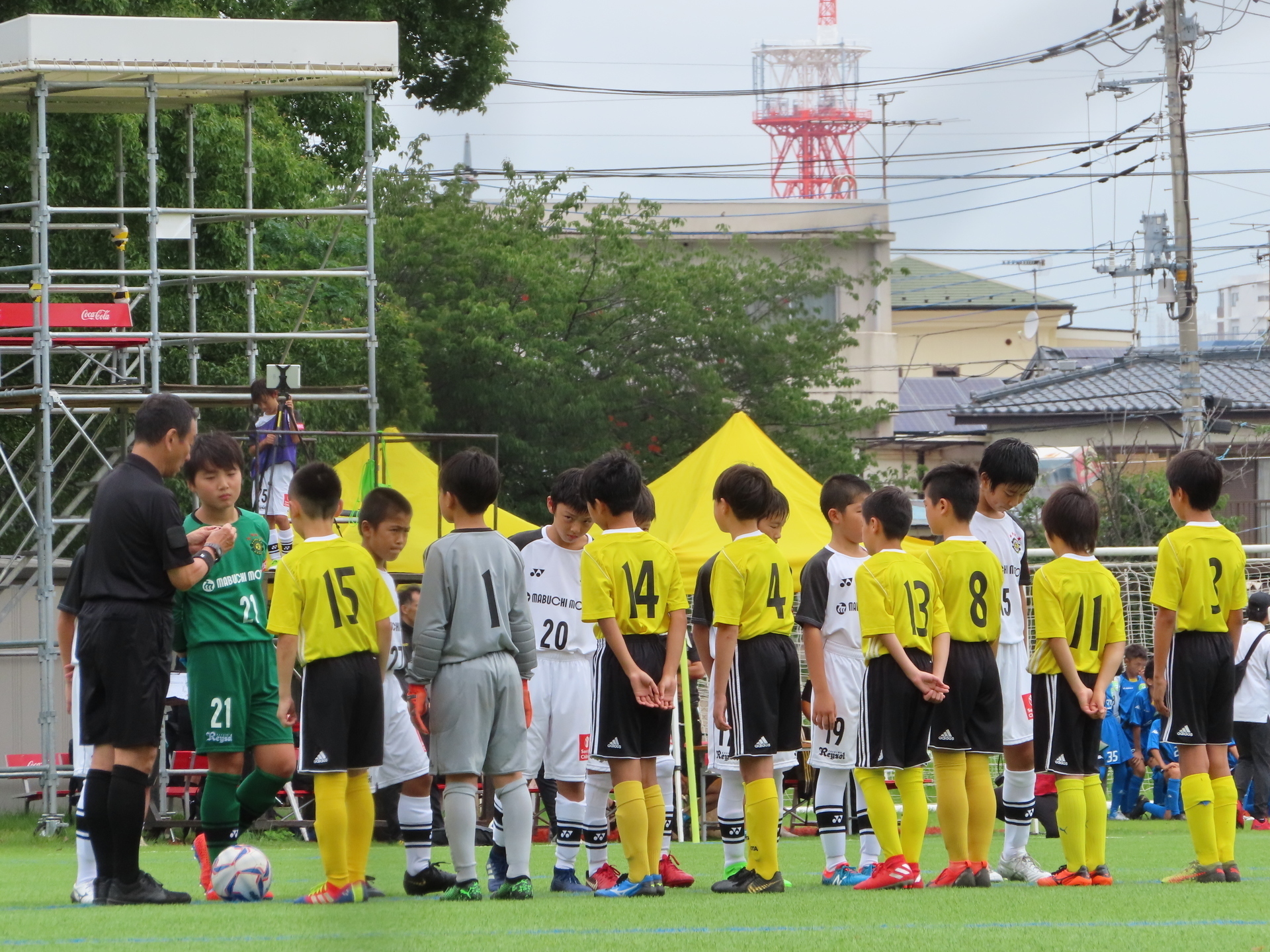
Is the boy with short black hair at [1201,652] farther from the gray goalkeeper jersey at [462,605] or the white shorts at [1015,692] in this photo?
the gray goalkeeper jersey at [462,605]

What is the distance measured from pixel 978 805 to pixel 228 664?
2905 millimetres

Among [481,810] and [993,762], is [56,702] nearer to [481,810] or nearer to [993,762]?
[481,810]

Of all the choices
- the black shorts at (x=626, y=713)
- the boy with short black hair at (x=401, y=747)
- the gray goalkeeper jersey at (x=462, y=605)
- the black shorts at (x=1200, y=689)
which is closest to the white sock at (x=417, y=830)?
the boy with short black hair at (x=401, y=747)

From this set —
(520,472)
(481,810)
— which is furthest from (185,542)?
(520,472)

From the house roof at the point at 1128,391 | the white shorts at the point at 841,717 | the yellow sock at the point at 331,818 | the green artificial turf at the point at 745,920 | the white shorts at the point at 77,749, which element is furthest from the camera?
the house roof at the point at 1128,391

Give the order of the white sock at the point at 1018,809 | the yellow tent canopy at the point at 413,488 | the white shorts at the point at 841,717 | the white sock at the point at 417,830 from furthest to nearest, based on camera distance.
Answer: the yellow tent canopy at the point at 413,488 → the white shorts at the point at 841,717 → the white sock at the point at 1018,809 → the white sock at the point at 417,830

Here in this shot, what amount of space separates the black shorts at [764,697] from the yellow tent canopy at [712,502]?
20.5 ft

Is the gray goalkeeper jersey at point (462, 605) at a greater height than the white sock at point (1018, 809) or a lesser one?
greater

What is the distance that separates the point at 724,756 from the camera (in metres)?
6.92

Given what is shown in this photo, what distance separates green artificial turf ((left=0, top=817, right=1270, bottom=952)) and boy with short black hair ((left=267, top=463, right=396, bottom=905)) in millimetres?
351

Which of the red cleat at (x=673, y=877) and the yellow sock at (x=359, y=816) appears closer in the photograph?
the yellow sock at (x=359, y=816)

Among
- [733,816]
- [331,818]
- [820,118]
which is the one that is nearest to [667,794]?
[733,816]

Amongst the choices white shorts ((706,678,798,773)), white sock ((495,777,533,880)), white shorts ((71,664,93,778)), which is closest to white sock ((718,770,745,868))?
white shorts ((706,678,798,773))

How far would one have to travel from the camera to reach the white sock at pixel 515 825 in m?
5.93
